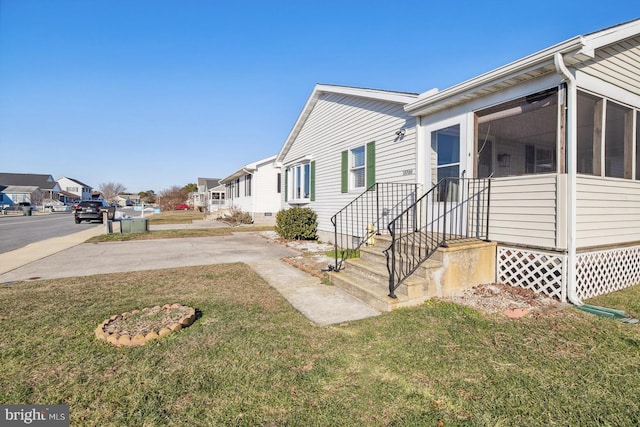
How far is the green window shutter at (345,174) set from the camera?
9.72 m

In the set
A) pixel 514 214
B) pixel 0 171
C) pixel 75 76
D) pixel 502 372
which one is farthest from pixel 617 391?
pixel 0 171

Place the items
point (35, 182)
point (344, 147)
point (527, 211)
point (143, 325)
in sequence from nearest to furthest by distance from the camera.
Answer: point (143, 325)
point (527, 211)
point (344, 147)
point (35, 182)

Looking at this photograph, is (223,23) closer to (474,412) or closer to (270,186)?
(270,186)

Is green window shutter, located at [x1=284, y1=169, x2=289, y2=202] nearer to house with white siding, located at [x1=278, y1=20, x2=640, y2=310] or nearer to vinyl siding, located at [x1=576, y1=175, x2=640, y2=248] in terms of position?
house with white siding, located at [x1=278, y1=20, x2=640, y2=310]

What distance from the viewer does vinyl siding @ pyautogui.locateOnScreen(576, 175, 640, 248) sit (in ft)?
15.6

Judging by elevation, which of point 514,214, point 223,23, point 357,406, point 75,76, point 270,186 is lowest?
point 357,406

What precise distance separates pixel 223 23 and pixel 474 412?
13103 millimetres

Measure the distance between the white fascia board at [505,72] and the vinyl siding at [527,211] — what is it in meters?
1.63

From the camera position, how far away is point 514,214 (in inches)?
199

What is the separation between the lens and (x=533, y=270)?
4.86 m

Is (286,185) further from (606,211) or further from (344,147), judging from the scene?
(606,211)

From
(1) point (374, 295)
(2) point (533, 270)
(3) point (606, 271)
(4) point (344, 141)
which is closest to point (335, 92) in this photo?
(4) point (344, 141)

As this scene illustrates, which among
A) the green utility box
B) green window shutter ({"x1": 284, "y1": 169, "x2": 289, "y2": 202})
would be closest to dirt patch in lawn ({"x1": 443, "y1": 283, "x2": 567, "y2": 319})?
green window shutter ({"x1": 284, "y1": 169, "x2": 289, "y2": 202})

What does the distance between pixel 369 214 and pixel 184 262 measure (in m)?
5.29
